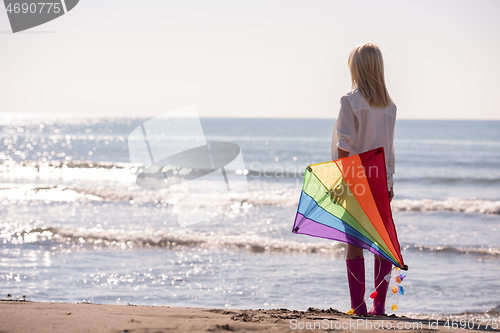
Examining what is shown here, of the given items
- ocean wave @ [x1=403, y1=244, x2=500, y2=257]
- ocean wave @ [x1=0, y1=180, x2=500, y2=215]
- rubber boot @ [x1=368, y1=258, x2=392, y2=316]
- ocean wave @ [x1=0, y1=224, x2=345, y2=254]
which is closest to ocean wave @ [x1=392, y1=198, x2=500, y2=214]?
ocean wave @ [x1=0, y1=180, x2=500, y2=215]

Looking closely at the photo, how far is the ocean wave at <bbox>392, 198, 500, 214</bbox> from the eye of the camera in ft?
39.3

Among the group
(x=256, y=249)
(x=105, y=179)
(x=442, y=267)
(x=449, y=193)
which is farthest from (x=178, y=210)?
(x=449, y=193)

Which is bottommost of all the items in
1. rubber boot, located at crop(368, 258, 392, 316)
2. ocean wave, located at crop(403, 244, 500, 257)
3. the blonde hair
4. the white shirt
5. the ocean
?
ocean wave, located at crop(403, 244, 500, 257)

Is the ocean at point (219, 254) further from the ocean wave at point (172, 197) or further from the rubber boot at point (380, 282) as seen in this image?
the rubber boot at point (380, 282)

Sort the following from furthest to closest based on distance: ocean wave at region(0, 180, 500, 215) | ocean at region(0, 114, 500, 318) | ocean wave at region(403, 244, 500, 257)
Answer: ocean wave at region(0, 180, 500, 215) < ocean wave at region(403, 244, 500, 257) < ocean at region(0, 114, 500, 318)

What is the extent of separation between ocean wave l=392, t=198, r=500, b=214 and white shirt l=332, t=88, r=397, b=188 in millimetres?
9716

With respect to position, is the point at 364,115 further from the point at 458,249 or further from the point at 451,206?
the point at 451,206

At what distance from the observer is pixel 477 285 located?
567 centimetres

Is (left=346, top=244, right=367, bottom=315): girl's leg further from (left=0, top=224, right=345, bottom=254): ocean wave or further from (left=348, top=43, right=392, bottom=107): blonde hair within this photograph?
(left=0, top=224, right=345, bottom=254): ocean wave

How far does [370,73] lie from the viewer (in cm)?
291

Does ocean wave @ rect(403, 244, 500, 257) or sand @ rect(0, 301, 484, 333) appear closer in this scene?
sand @ rect(0, 301, 484, 333)

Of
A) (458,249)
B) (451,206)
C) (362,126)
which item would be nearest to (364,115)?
(362,126)

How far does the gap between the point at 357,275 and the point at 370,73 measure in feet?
4.68

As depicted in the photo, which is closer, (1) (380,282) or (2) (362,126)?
(2) (362,126)
